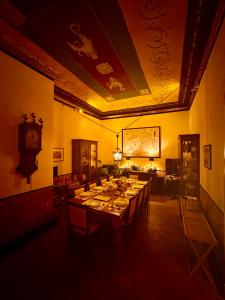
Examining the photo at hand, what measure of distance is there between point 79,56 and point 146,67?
5.09 feet

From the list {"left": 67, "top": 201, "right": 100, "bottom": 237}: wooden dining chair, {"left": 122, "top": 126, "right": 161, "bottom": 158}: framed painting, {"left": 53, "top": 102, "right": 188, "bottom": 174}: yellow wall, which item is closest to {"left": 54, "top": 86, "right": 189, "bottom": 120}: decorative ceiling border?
{"left": 53, "top": 102, "right": 188, "bottom": 174}: yellow wall

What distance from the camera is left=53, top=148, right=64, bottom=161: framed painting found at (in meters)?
4.80

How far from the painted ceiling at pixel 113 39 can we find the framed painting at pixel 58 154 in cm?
198

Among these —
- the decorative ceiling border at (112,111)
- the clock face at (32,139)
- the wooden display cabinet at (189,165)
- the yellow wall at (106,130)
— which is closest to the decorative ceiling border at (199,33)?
→ the wooden display cabinet at (189,165)

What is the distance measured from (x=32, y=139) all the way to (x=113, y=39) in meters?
2.43

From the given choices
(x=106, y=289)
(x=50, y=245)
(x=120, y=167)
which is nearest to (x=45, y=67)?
(x=50, y=245)

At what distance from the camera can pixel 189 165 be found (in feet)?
Answer: 13.9

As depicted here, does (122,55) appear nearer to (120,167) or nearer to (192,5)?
(192,5)

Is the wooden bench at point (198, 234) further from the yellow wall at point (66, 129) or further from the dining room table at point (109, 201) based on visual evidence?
the yellow wall at point (66, 129)

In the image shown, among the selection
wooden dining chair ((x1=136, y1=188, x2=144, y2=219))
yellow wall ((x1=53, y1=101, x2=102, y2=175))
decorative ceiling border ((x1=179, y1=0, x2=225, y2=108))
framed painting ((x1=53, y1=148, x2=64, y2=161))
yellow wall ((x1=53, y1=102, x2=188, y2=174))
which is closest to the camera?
decorative ceiling border ((x1=179, y1=0, x2=225, y2=108))

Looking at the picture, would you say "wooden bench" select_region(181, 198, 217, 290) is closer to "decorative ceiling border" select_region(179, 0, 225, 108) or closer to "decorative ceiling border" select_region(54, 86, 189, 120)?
"decorative ceiling border" select_region(179, 0, 225, 108)

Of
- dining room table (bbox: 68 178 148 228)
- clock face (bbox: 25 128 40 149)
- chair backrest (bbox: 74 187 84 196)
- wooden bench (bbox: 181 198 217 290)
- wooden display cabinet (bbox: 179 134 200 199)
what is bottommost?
wooden bench (bbox: 181 198 217 290)

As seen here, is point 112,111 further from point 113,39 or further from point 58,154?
point 113,39

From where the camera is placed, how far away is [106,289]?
1863mm
